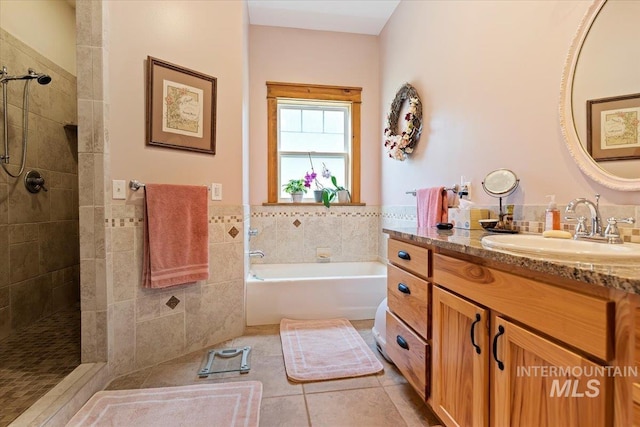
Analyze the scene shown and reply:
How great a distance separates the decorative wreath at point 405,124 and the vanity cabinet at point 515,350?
1502mm

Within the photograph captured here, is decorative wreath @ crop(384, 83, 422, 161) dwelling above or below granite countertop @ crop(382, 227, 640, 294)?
above

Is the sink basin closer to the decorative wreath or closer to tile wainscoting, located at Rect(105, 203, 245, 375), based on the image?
the decorative wreath

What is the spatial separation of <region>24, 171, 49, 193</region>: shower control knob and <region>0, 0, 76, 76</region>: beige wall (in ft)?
2.32

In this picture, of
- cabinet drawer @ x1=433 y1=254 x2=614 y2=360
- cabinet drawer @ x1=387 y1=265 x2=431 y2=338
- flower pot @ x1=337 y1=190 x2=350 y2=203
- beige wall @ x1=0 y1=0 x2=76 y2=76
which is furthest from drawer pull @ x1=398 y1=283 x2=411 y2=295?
beige wall @ x1=0 y1=0 x2=76 y2=76

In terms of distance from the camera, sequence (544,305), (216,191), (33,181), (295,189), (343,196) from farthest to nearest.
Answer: (343,196)
(295,189)
(33,181)
(216,191)
(544,305)

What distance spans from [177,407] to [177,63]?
6.63 feet

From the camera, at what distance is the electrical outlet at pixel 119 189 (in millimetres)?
1767

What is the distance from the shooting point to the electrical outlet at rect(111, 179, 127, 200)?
5.80ft

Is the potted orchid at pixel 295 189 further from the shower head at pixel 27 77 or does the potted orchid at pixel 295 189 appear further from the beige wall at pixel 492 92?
the shower head at pixel 27 77

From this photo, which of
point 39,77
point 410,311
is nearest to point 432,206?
point 410,311

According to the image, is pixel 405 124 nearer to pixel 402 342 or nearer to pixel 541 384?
pixel 402 342

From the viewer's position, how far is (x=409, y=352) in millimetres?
1441

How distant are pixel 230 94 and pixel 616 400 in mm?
2375

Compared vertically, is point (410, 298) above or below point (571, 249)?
below
